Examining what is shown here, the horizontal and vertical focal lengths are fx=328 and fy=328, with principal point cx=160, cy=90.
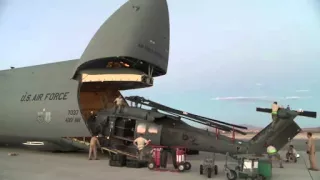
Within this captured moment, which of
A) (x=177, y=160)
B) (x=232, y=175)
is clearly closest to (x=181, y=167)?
(x=177, y=160)

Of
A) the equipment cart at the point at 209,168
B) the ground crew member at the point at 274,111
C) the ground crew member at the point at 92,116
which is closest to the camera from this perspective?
the equipment cart at the point at 209,168

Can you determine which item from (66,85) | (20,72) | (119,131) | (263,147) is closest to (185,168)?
(263,147)

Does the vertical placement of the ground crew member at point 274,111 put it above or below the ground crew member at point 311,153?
above

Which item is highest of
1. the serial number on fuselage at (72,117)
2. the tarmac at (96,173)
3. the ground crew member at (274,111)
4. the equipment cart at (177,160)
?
the ground crew member at (274,111)

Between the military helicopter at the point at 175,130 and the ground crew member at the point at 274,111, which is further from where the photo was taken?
the military helicopter at the point at 175,130

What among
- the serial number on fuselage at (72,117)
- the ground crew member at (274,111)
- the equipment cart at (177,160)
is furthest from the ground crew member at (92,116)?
the ground crew member at (274,111)

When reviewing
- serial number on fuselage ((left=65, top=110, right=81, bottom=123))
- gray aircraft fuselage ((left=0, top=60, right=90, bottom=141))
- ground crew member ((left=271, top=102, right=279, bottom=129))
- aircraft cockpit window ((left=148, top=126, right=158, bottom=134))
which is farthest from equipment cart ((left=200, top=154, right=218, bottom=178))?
serial number on fuselage ((left=65, top=110, right=81, bottom=123))

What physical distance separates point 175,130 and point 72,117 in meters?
5.61

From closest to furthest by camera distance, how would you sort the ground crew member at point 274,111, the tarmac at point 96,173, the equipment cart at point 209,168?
the tarmac at point 96,173, the equipment cart at point 209,168, the ground crew member at point 274,111

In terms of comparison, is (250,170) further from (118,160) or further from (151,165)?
(118,160)

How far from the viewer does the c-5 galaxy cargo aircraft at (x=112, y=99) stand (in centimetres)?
1580

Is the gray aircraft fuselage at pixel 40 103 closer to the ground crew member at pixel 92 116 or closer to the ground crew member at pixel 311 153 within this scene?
the ground crew member at pixel 92 116

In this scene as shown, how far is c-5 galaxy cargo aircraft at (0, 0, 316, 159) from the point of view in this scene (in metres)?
15.8

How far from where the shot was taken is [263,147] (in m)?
15.2
